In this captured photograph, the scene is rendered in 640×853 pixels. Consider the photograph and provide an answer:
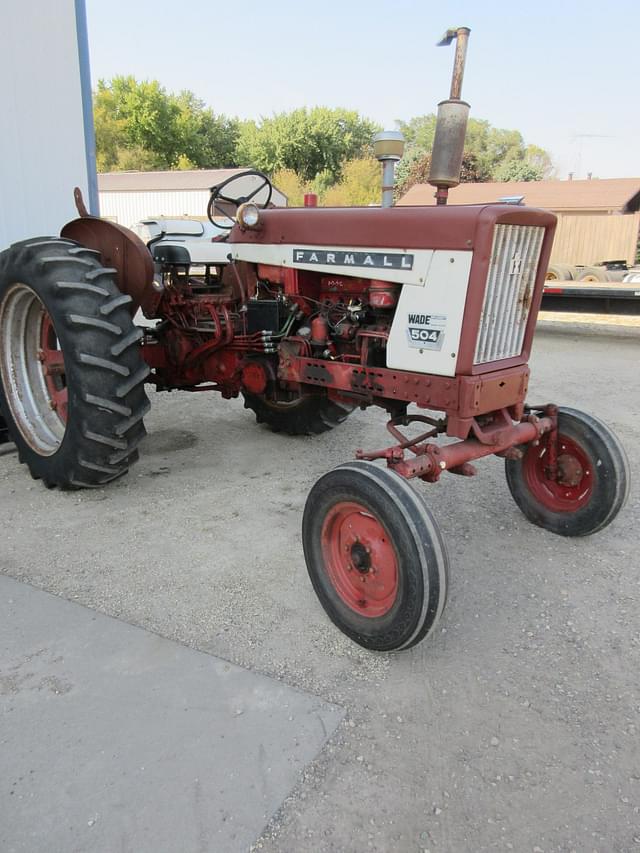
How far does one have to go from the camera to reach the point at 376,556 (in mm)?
2488

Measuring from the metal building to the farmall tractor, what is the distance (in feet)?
4.87

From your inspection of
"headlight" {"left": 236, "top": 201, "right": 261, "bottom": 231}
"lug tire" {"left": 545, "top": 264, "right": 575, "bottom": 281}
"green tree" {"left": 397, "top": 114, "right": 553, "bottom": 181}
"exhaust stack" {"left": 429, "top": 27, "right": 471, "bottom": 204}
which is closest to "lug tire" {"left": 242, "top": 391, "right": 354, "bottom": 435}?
"headlight" {"left": 236, "top": 201, "right": 261, "bottom": 231}

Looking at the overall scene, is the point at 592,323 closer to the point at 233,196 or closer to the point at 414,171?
the point at 233,196

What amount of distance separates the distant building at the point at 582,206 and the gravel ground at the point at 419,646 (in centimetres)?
1154

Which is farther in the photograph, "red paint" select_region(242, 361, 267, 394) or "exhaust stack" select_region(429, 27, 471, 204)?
"red paint" select_region(242, 361, 267, 394)

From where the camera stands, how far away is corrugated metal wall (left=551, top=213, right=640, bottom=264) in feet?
56.9

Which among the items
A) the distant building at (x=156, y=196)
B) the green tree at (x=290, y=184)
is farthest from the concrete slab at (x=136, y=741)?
the green tree at (x=290, y=184)

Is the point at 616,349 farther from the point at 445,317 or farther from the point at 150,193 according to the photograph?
the point at 150,193

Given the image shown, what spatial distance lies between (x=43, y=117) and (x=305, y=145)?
42.0 metres

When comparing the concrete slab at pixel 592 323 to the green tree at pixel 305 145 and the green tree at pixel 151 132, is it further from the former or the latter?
the green tree at pixel 151 132

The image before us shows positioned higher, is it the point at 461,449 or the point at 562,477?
the point at 461,449

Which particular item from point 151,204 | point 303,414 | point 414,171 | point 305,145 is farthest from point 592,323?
point 305,145

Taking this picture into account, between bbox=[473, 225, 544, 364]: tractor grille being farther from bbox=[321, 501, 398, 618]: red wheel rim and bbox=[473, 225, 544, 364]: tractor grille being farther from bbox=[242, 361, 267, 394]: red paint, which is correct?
bbox=[242, 361, 267, 394]: red paint

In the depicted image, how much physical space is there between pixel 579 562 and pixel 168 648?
1987 mm
